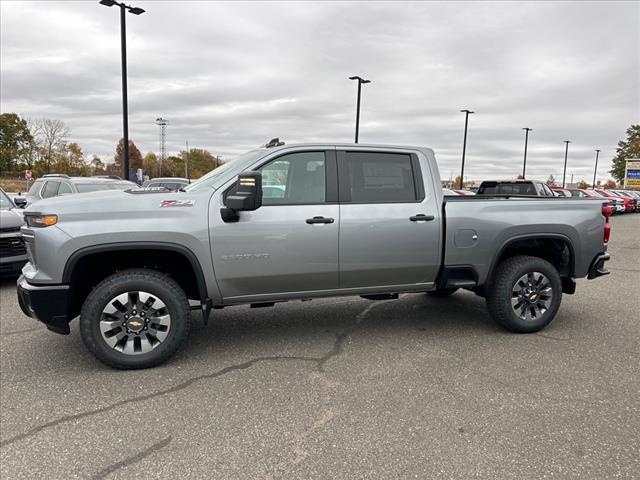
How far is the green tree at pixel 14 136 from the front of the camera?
71500 millimetres

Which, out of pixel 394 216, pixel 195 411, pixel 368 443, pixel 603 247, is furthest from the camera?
pixel 603 247

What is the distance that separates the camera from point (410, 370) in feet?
12.9

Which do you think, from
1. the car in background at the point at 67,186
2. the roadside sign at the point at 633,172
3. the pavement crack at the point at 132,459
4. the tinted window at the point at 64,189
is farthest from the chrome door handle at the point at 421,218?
the roadside sign at the point at 633,172

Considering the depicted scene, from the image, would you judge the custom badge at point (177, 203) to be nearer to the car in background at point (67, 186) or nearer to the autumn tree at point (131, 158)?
the car in background at point (67, 186)

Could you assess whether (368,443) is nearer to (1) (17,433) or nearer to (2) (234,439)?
(2) (234,439)

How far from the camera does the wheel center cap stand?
385 centimetres

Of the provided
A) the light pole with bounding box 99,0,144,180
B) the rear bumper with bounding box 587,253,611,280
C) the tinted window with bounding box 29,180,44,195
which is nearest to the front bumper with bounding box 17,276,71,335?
the rear bumper with bounding box 587,253,611,280

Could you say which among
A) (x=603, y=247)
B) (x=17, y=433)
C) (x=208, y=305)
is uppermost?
(x=603, y=247)

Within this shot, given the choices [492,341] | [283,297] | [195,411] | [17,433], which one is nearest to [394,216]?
[283,297]

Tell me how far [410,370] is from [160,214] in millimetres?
2423

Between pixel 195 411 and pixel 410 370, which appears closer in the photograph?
pixel 195 411

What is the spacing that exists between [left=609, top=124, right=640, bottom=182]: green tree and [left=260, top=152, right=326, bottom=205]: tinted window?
75262 mm

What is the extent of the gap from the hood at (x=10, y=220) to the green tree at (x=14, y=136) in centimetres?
7688

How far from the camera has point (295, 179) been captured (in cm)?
429
